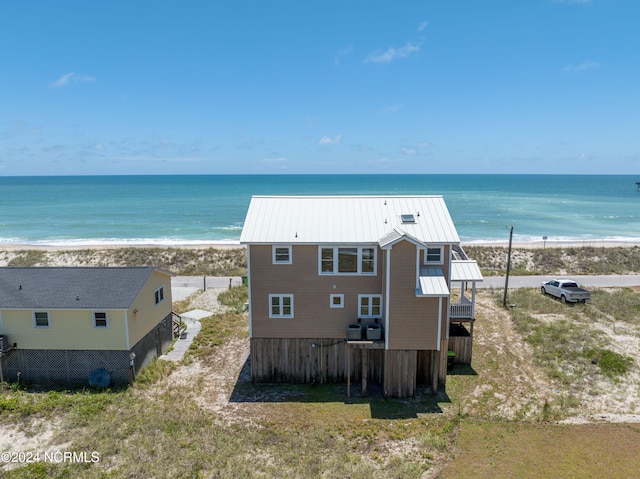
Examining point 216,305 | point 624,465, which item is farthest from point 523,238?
point 624,465

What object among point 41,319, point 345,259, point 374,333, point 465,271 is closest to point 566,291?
point 465,271

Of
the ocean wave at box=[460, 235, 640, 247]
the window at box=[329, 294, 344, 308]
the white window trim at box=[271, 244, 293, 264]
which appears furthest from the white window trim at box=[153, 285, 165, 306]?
the ocean wave at box=[460, 235, 640, 247]

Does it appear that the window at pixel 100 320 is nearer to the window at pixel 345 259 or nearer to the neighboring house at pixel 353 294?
the neighboring house at pixel 353 294

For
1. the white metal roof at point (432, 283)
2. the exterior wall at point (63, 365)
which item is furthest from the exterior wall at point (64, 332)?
the white metal roof at point (432, 283)

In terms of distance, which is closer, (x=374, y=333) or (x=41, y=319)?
(x=374, y=333)

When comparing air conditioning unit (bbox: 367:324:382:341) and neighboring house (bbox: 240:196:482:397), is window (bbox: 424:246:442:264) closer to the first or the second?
neighboring house (bbox: 240:196:482:397)

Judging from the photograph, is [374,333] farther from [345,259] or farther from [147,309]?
[147,309]

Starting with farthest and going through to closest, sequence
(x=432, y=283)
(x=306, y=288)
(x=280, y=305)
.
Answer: (x=280, y=305) < (x=306, y=288) < (x=432, y=283)
